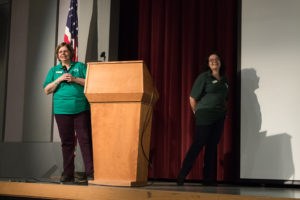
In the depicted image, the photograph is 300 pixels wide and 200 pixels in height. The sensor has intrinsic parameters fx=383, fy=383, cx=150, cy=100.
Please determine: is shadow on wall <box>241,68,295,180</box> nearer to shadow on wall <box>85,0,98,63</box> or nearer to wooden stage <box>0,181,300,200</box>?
wooden stage <box>0,181,300,200</box>

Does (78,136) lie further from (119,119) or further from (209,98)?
(209,98)

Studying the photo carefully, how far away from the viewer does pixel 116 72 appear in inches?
115

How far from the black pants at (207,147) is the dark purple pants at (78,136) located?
822 millimetres

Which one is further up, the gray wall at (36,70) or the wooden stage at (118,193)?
the gray wall at (36,70)

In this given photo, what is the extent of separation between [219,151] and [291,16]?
5.11ft

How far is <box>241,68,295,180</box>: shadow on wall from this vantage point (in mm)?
3719

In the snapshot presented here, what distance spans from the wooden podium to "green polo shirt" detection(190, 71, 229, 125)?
68cm

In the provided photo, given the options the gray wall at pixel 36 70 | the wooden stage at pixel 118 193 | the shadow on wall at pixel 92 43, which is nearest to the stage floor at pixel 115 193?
the wooden stage at pixel 118 193

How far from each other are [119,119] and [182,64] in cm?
163

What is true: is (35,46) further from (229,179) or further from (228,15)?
(229,179)

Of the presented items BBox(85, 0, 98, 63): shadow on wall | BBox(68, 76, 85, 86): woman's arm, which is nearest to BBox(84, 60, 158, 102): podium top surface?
BBox(68, 76, 85, 86): woman's arm

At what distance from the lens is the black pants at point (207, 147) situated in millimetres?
3383

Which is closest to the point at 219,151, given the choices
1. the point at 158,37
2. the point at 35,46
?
the point at 158,37

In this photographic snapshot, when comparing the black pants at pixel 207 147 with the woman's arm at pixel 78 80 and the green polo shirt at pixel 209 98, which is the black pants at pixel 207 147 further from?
the woman's arm at pixel 78 80
